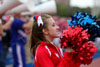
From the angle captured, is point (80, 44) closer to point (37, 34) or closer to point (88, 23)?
point (88, 23)

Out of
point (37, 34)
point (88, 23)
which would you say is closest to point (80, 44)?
point (88, 23)

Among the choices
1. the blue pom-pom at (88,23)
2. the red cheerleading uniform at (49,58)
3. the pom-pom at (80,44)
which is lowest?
the red cheerleading uniform at (49,58)

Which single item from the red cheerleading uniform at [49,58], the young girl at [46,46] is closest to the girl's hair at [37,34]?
the young girl at [46,46]

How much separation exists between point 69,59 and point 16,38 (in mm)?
2433

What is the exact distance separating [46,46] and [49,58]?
148 mm

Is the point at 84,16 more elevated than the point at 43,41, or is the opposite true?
the point at 84,16

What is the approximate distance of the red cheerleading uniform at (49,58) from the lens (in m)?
1.59

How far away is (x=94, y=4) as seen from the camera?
11.5m

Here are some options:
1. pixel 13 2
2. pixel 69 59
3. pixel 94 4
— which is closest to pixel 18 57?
pixel 13 2

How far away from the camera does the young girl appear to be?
164 centimetres

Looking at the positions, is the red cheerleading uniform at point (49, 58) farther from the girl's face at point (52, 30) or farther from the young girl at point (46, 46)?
the girl's face at point (52, 30)

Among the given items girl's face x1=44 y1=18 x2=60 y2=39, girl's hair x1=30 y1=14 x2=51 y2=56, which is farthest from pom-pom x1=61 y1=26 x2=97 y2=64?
girl's hair x1=30 y1=14 x2=51 y2=56

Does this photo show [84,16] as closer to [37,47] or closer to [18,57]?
[37,47]

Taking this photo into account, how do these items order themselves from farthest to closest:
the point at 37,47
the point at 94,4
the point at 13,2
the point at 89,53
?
the point at 94,4 < the point at 13,2 < the point at 37,47 < the point at 89,53
